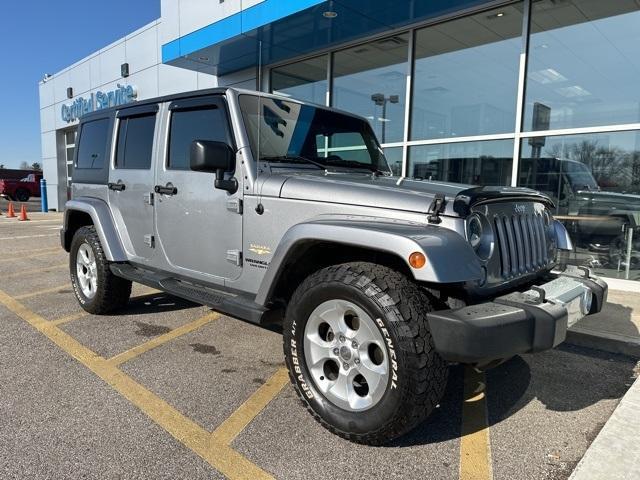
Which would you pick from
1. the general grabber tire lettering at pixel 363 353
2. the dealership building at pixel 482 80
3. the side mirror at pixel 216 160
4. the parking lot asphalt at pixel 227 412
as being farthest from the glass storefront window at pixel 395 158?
the general grabber tire lettering at pixel 363 353

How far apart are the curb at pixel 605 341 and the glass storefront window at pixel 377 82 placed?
5398 millimetres

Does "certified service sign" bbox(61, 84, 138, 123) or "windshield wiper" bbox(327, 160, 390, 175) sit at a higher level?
"certified service sign" bbox(61, 84, 138, 123)

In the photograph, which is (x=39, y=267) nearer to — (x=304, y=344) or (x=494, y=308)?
(x=304, y=344)

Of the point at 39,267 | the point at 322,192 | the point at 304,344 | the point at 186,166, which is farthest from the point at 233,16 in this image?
the point at 304,344

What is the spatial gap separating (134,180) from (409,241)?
9.78ft

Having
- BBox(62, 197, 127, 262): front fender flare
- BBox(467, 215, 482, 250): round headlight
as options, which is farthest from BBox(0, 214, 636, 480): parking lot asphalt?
BBox(467, 215, 482, 250): round headlight

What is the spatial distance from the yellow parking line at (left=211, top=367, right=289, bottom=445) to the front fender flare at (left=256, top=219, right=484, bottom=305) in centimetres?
104

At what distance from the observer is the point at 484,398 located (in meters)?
3.16

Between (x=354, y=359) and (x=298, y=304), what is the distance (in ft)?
1.48

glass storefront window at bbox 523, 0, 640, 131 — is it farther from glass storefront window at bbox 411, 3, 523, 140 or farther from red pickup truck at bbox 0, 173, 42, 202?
red pickup truck at bbox 0, 173, 42, 202

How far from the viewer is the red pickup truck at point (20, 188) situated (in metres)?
29.3

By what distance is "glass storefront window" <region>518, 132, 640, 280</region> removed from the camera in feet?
21.4

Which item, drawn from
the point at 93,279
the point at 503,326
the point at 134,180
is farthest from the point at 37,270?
the point at 503,326

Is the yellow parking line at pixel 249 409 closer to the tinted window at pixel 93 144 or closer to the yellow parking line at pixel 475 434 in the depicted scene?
the yellow parking line at pixel 475 434
